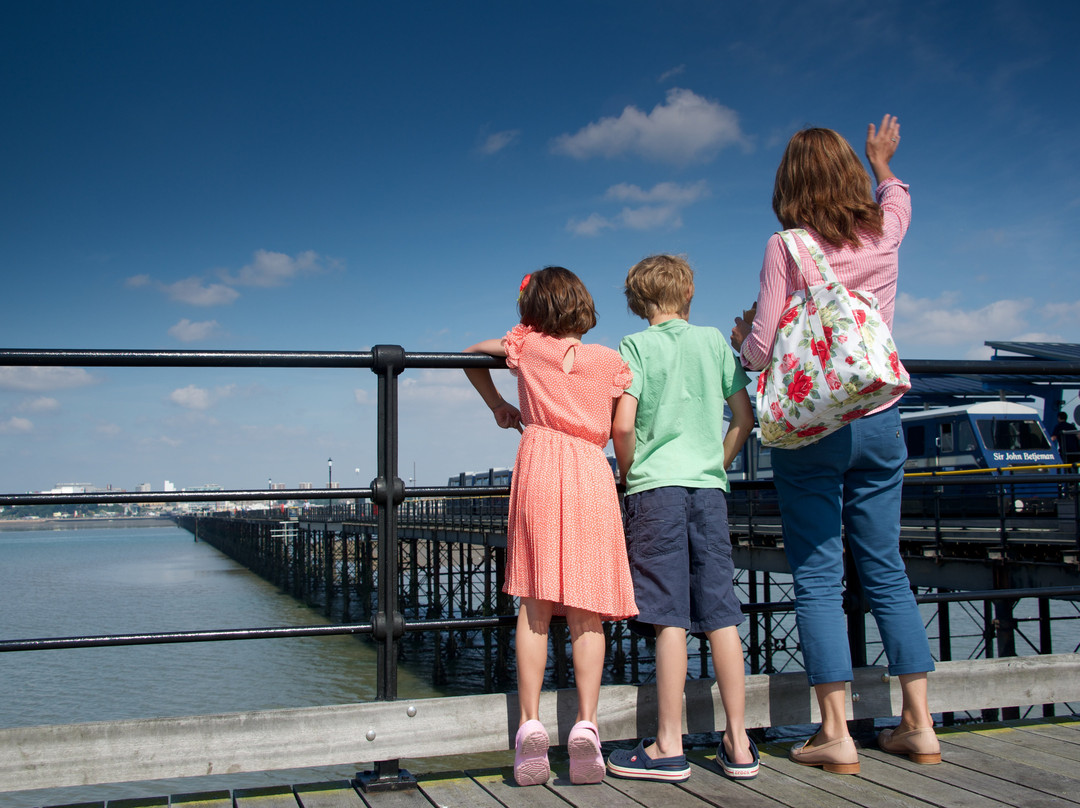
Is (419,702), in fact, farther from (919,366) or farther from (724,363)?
(919,366)

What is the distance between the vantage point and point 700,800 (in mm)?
1855

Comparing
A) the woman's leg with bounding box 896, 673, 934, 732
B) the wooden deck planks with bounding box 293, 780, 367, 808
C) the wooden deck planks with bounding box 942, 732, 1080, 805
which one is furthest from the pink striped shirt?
the wooden deck planks with bounding box 293, 780, 367, 808

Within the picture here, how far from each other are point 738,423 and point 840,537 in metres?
0.39

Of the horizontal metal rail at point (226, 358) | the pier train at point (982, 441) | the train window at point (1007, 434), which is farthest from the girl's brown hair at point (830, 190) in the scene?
the train window at point (1007, 434)

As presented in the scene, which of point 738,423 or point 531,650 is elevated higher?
point 738,423

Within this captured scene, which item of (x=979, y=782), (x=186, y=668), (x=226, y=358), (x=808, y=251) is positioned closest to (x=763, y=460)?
(x=186, y=668)

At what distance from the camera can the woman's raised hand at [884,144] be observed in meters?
2.30

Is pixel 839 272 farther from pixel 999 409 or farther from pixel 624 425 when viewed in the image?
pixel 999 409

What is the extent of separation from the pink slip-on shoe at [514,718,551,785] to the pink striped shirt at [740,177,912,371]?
103cm

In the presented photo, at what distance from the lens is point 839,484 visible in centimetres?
214

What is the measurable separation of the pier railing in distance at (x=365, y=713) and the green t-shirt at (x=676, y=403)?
38 cm

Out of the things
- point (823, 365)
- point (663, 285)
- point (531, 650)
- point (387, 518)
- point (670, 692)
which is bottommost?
point (670, 692)

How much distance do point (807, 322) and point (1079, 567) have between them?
9434 mm

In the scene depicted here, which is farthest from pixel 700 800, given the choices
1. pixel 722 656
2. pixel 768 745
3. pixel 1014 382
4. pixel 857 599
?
pixel 1014 382
